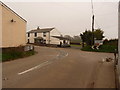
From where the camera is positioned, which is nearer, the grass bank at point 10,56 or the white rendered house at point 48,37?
the grass bank at point 10,56

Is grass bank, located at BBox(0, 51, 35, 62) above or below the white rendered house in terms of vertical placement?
below

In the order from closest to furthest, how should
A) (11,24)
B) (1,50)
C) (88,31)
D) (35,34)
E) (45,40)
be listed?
(1,50), (11,24), (88,31), (45,40), (35,34)

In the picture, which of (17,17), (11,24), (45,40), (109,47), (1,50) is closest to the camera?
(1,50)

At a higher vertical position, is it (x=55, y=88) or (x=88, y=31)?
(x=88, y=31)

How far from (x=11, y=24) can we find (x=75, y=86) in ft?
60.4

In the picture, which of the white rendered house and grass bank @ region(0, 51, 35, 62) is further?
the white rendered house

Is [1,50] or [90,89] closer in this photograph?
[90,89]

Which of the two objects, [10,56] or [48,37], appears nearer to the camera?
[10,56]

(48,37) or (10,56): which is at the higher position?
(48,37)

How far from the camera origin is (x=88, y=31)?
4856cm

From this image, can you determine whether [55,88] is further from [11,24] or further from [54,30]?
[54,30]

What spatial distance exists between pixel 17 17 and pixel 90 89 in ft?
67.9

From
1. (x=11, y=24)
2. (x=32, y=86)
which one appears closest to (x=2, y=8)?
(x=11, y=24)

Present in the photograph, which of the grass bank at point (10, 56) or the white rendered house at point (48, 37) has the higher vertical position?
the white rendered house at point (48, 37)
